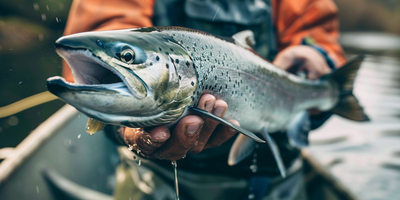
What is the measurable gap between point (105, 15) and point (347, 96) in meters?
1.17

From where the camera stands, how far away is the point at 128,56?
1.51 feet

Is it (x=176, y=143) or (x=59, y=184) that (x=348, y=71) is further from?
(x=59, y=184)

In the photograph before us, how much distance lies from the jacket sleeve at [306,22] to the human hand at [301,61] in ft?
0.90

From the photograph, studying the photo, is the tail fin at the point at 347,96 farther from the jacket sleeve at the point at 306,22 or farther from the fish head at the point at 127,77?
the fish head at the point at 127,77

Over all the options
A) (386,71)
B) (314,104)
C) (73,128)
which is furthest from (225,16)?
(386,71)

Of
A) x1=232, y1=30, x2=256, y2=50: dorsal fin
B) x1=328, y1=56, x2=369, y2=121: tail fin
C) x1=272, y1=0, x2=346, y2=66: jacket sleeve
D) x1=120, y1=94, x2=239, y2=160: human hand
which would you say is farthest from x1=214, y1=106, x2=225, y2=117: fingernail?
x1=272, y1=0, x2=346, y2=66: jacket sleeve

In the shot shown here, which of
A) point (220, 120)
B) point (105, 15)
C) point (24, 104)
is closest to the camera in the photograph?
point (220, 120)

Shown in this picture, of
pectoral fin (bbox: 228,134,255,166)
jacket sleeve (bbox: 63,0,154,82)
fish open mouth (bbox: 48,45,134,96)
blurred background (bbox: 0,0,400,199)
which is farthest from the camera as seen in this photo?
blurred background (bbox: 0,0,400,199)

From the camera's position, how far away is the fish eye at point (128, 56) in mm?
455

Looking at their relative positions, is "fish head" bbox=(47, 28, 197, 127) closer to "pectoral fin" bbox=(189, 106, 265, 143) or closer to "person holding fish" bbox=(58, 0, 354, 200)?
"pectoral fin" bbox=(189, 106, 265, 143)

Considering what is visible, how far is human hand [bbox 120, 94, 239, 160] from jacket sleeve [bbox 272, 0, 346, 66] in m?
1.07

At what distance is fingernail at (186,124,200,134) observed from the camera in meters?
0.60

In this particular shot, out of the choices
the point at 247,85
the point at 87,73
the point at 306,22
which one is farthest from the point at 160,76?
the point at 306,22

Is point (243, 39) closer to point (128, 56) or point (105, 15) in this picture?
point (128, 56)
